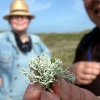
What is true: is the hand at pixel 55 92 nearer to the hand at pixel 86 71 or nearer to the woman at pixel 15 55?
the hand at pixel 86 71

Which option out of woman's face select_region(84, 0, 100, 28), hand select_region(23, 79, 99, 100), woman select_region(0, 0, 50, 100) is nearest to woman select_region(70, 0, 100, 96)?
woman's face select_region(84, 0, 100, 28)

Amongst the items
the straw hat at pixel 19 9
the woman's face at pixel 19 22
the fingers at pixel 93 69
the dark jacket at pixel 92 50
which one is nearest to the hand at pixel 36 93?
the fingers at pixel 93 69

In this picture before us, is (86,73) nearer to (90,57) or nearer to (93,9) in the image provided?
(90,57)

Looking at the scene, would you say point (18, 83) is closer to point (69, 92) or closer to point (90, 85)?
point (90, 85)

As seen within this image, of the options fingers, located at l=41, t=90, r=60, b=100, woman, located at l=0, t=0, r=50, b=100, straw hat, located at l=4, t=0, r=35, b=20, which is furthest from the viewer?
straw hat, located at l=4, t=0, r=35, b=20

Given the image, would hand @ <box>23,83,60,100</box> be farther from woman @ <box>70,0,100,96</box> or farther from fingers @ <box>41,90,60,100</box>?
woman @ <box>70,0,100,96</box>

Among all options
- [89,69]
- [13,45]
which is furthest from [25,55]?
[89,69]
